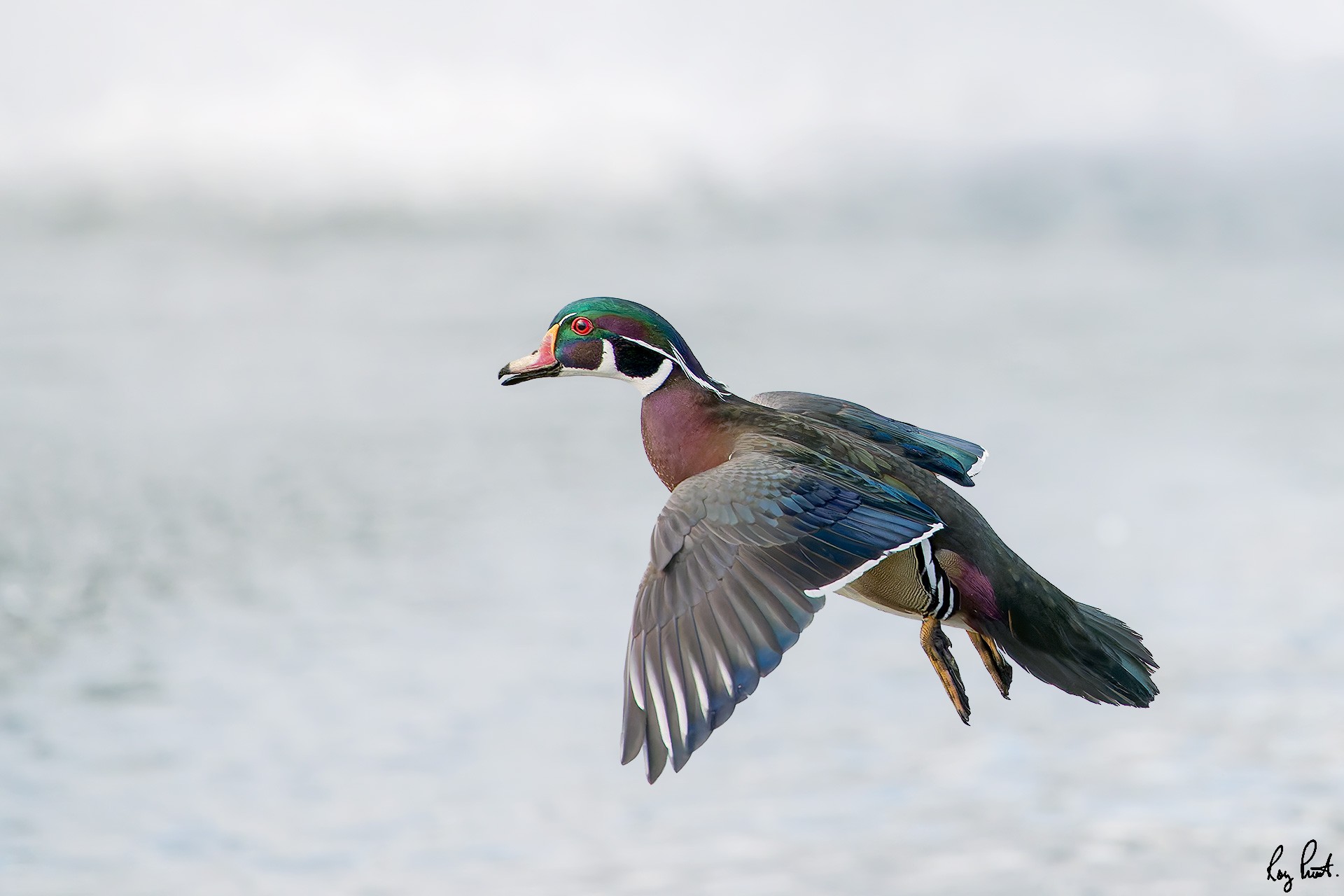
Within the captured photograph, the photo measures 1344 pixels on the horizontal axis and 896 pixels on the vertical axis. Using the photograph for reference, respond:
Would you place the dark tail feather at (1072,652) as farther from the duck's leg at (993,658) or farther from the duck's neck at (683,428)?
the duck's neck at (683,428)

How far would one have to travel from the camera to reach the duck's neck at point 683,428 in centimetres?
356

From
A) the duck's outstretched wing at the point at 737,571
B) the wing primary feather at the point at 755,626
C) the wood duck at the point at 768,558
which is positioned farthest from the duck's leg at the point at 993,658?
the wing primary feather at the point at 755,626

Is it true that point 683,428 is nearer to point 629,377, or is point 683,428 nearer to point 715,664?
point 629,377

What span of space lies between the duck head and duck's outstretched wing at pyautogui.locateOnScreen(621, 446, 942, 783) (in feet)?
0.84

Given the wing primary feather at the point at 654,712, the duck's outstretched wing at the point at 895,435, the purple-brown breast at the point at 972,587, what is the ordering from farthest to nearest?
the duck's outstretched wing at the point at 895,435 → the purple-brown breast at the point at 972,587 → the wing primary feather at the point at 654,712

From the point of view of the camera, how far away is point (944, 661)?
3.36 metres

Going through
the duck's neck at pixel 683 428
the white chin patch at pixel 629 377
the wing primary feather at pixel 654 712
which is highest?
the white chin patch at pixel 629 377

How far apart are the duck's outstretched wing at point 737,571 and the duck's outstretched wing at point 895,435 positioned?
0.48 metres

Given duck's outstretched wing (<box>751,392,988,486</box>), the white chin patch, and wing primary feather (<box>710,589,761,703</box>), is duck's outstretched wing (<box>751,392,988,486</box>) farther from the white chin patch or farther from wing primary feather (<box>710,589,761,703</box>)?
wing primary feather (<box>710,589,761,703</box>)

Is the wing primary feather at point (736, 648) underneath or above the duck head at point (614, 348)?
underneath

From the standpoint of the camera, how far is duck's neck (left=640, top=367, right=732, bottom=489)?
11.7 feet

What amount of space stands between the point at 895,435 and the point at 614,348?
0.99 m

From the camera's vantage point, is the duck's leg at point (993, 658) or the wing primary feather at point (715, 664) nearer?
the wing primary feather at point (715, 664)

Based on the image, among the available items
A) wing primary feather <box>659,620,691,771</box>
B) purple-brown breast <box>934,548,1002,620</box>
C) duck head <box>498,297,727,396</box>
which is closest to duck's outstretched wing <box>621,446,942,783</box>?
wing primary feather <box>659,620,691,771</box>
